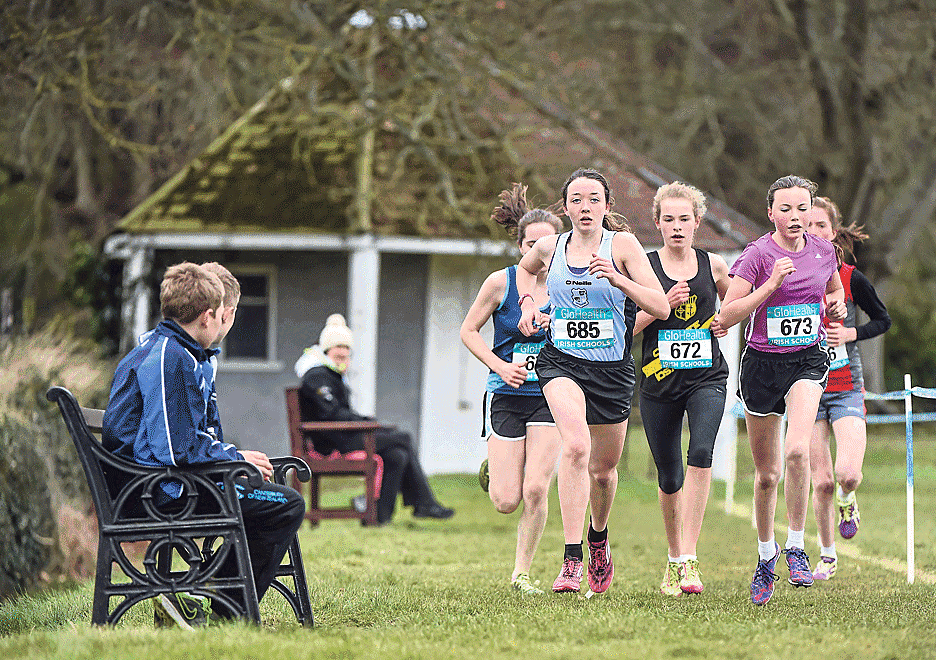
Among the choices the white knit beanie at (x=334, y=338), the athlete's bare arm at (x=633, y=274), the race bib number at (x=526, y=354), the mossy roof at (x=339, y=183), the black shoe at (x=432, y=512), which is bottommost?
the black shoe at (x=432, y=512)

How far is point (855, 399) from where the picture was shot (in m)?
8.78

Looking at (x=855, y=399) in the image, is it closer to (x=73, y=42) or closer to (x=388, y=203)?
(x=73, y=42)

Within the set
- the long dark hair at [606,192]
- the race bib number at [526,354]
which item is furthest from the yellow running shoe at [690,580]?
the long dark hair at [606,192]

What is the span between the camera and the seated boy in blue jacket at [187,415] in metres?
5.70

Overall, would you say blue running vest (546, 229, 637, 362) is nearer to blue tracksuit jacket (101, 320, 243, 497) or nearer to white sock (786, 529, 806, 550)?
white sock (786, 529, 806, 550)

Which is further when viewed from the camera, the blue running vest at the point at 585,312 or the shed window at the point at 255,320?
the shed window at the point at 255,320

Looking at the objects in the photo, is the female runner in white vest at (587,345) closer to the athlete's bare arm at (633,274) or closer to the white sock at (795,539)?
the athlete's bare arm at (633,274)

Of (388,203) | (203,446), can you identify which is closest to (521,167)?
(388,203)

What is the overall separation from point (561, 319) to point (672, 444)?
0.93 m

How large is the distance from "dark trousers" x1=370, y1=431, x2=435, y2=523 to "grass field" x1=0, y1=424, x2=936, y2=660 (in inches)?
59.3

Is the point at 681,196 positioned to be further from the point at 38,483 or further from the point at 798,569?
the point at 38,483

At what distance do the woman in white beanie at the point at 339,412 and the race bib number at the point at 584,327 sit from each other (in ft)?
19.8

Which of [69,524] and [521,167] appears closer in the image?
[69,524]

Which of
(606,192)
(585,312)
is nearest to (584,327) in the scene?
(585,312)
